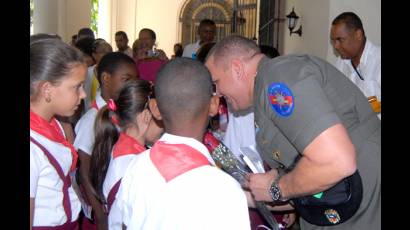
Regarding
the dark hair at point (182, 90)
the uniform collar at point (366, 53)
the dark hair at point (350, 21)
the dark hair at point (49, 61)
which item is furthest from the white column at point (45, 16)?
the dark hair at point (182, 90)

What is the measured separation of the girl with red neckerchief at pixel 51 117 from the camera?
1.87 m

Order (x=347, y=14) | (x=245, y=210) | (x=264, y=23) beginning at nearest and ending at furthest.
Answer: (x=245, y=210) → (x=347, y=14) → (x=264, y=23)

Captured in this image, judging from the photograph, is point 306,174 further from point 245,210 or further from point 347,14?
point 347,14

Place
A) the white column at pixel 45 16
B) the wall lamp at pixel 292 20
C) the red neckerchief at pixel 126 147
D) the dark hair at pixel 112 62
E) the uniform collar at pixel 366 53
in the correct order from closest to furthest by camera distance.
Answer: the red neckerchief at pixel 126 147 < the dark hair at pixel 112 62 < the uniform collar at pixel 366 53 < the wall lamp at pixel 292 20 < the white column at pixel 45 16

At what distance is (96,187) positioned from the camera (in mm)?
2635

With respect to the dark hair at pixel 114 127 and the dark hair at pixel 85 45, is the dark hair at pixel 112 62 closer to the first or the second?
the dark hair at pixel 114 127

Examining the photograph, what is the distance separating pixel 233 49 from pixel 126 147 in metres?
0.80

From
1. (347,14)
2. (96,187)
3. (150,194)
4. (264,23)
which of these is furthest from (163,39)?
(150,194)

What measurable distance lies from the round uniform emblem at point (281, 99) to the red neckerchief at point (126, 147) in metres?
0.98

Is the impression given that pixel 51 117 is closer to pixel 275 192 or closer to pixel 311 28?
pixel 275 192

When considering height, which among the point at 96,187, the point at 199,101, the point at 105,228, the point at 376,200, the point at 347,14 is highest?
the point at 347,14

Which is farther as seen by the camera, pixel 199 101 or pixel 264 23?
pixel 264 23

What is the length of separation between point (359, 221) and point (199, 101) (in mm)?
783

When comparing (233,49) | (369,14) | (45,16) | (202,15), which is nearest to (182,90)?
(233,49)
